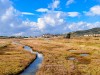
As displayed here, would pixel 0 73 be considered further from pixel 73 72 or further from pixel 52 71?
pixel 73 72

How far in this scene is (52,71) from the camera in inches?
1620

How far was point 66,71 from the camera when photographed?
41.0m

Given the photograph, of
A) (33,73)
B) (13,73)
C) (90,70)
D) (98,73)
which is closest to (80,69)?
(90,70)

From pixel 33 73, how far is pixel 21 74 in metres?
2.10

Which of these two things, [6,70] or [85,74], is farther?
[6,70]

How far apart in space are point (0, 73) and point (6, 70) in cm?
268

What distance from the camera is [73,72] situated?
131 feet

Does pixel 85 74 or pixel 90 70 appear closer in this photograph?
pixel 85 74

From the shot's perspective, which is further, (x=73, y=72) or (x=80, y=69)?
(x=80, y=69)

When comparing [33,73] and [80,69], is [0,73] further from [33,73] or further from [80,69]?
[80,69]

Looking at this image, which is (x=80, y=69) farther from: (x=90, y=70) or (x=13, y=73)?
(x=13, y=73)

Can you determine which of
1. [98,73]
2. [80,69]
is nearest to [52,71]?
[80,69]

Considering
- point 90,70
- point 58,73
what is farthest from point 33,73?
point 90,70

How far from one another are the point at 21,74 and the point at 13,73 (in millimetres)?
1394
